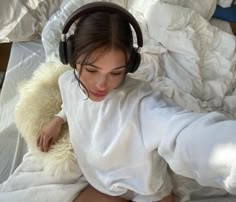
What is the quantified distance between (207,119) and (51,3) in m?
1.19

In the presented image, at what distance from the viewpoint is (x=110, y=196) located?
38.5 inches

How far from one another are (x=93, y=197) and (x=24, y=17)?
0.96 metres

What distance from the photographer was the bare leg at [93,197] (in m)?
0.98

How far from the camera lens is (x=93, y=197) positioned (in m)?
1.00

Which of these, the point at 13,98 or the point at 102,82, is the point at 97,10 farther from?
the point at 13,98

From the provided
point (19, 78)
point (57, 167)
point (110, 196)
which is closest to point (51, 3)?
point (19, 78)

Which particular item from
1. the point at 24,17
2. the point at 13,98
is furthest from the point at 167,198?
the point at 24,17

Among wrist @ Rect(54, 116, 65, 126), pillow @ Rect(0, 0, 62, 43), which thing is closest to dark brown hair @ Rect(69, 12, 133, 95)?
wrist @ Rect(54, 116, 65, 126)

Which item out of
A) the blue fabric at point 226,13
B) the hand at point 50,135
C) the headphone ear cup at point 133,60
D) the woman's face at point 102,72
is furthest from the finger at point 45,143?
the blue fabric at point 226,13

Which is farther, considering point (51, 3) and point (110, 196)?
point (51, 3)

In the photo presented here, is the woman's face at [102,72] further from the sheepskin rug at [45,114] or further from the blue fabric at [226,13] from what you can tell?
the blue fabric at [226,13]

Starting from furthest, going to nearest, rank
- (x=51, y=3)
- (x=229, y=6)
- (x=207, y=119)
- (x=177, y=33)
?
(x=51, y=3), (x=229, y=6), (x=177, y=33), (x=207, y=119)

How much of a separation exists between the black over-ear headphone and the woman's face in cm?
3

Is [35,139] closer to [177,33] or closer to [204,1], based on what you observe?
[177,33]
